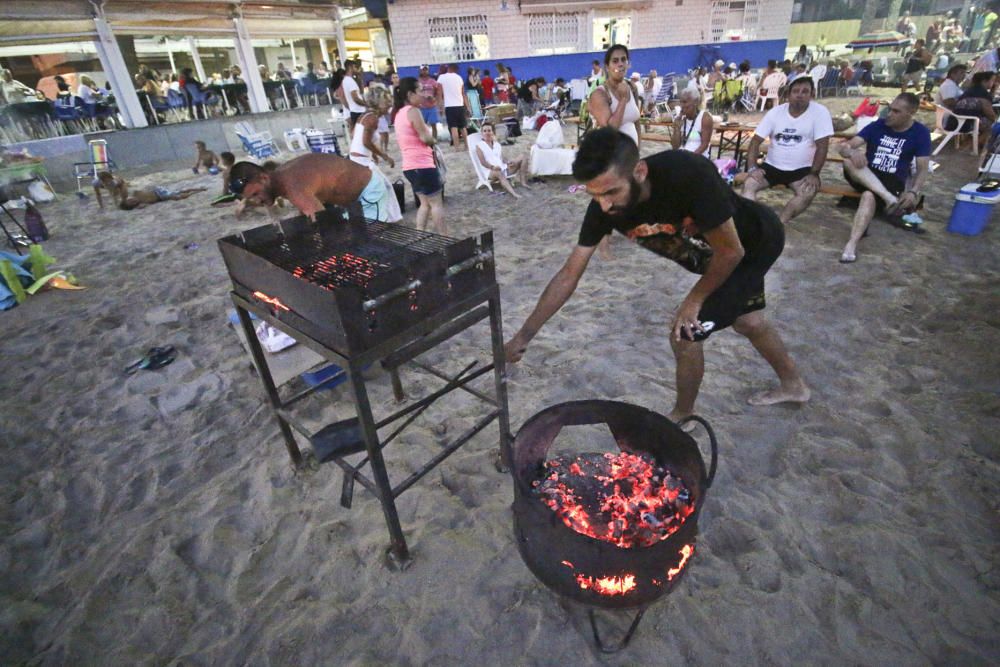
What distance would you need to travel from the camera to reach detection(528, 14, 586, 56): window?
60.0 feet

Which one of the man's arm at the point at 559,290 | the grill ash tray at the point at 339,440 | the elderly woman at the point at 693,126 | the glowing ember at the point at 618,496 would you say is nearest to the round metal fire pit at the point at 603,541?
the glowing ember at the point at 618,496

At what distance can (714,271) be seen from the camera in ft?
6.82

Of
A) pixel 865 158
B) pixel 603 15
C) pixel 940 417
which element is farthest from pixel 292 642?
pixel 603 15

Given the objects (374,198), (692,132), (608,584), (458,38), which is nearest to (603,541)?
(608,584)

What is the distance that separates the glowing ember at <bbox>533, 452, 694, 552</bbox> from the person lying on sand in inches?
24.5

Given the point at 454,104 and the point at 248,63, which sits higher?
the point at 248,63

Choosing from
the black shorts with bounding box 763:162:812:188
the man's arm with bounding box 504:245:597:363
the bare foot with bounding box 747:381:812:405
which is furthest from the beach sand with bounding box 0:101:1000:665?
the black shorts with bounding box 763:162:812:188

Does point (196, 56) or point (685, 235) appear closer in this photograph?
point (685, 235)

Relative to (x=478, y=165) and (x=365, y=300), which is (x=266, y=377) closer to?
(x=365, y=300)

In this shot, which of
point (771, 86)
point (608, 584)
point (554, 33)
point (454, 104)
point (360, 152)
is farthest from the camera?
point (554, 33)

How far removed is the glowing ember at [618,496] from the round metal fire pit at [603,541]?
101 mm

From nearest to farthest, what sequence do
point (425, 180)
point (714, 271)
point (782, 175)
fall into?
point (714, 271)
point (425, 180)
point (782, 175)

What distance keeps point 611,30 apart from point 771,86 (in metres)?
7.66

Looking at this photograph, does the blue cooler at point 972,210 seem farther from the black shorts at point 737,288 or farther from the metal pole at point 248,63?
the metal pole at point 248,63
